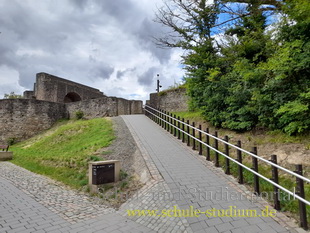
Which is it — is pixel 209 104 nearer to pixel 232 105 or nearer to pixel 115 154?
pixel 232 105

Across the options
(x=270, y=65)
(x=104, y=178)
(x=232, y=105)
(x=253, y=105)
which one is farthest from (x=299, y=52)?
(x=104, y=178)

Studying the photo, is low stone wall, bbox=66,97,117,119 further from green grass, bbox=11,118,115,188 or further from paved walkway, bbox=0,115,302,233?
paved walkway, bbox=0,115,302,233

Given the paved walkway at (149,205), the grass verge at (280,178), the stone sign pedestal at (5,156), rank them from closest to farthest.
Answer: the paved walkway at (149,205)
the grass verge at (280,178)
the stone sign pedestal at (5,156)

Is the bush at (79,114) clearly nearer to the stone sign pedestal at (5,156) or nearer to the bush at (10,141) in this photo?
the bush at (10,141)

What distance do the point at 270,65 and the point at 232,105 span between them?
2.46 m

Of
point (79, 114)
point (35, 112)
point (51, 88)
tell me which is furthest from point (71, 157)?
point (51, 88)

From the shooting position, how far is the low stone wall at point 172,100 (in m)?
17.1

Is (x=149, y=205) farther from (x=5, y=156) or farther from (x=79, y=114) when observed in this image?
(x=79, y=114)

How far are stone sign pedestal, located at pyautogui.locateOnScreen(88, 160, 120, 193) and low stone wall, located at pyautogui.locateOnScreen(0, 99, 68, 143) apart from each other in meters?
17.0

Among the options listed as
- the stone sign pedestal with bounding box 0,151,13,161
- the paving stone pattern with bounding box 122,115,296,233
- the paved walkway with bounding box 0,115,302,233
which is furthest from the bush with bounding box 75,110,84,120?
the paved walkway with bounding box 0,115,302,233

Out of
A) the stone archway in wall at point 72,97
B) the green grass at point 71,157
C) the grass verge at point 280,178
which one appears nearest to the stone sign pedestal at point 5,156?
the green grass at point 71,157

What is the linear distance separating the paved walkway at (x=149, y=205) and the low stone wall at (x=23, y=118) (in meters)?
14.6

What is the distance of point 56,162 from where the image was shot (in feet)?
28.0

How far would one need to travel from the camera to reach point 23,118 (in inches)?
766
